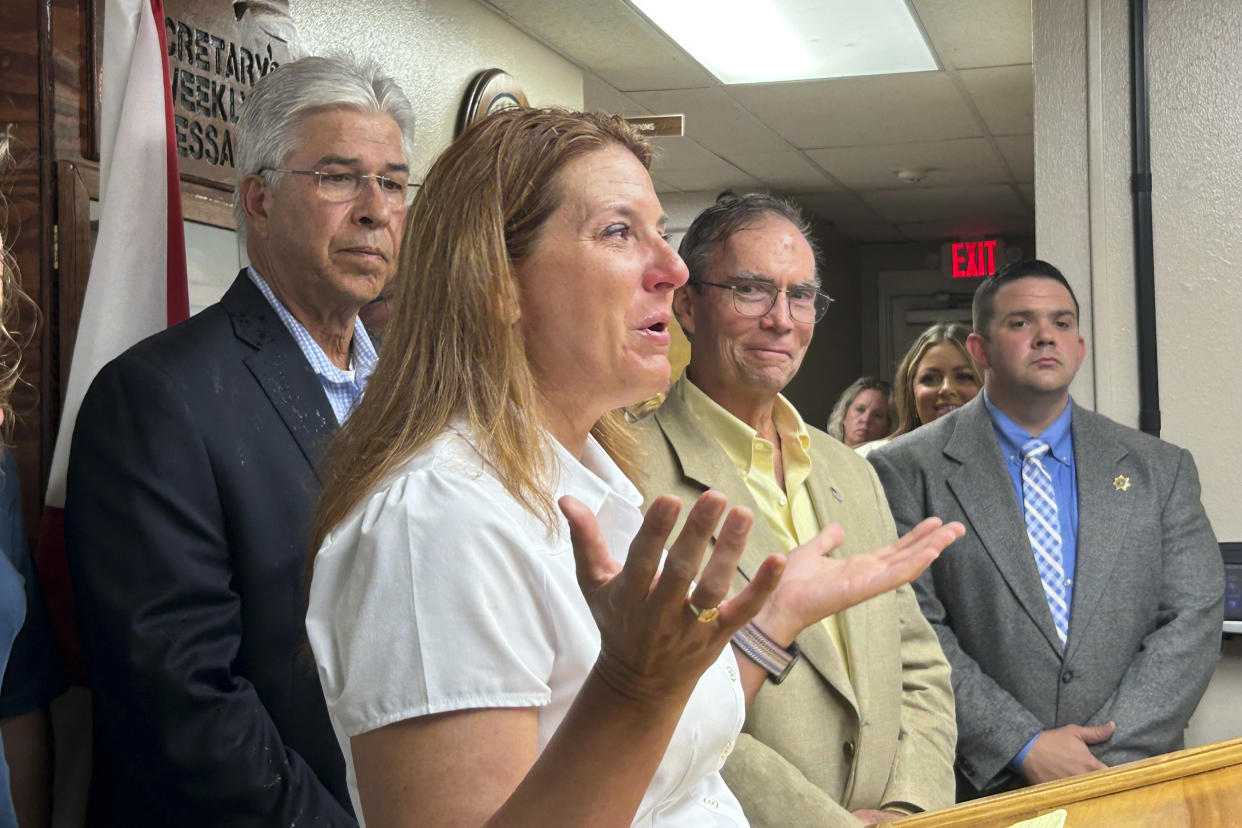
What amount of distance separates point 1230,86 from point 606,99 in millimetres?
2963

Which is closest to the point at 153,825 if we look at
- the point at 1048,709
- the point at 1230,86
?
the point at 1048,709

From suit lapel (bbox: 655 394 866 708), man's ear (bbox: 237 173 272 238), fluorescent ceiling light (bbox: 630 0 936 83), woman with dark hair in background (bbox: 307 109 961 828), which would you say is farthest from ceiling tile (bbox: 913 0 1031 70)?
woman with dark hair in background (bbox: 307 109 961 828)

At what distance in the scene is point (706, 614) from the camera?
71 centimetres

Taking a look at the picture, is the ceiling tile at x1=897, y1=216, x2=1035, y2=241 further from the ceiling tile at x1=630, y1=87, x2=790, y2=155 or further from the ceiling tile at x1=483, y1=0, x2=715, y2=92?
the ceiling tile at x1=483, y1=0, x2=715, y2=92

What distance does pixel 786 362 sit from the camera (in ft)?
6.48

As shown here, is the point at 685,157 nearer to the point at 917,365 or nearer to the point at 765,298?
the point at 917,365

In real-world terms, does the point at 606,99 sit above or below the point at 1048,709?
above

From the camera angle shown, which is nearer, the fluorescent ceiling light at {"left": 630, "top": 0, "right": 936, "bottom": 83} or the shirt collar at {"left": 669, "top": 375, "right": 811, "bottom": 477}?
the shirt collar at {"left": 669, "top": 375, "right": 811, "bottom": 477}

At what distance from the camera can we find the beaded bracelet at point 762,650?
47.5 inches

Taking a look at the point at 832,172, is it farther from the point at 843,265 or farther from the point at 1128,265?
the point at 1128,265

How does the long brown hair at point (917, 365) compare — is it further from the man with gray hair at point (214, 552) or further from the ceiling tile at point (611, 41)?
the man with gray hair at point (214, 552)

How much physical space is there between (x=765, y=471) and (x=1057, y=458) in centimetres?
88

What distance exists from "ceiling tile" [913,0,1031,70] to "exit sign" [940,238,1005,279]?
4.48 m

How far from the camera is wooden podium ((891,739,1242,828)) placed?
109 centimetres
